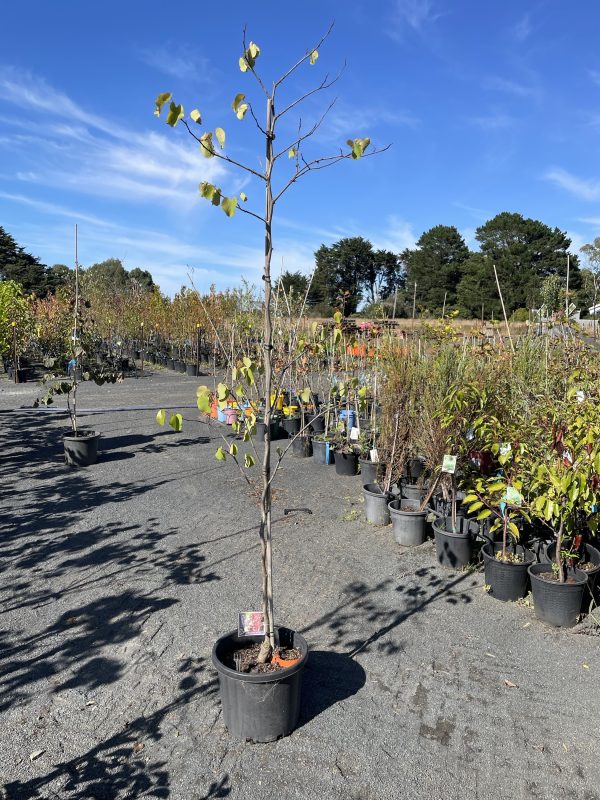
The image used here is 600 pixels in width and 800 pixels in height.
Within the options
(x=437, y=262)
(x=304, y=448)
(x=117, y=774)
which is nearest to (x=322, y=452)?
(x=304, y=448)

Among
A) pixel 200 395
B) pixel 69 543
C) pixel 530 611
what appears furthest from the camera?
pixel 69 543

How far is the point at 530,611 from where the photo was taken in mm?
3703

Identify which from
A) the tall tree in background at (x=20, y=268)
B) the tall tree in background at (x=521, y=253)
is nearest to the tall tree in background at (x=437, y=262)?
the tall tree in background at (x=521, y=253)

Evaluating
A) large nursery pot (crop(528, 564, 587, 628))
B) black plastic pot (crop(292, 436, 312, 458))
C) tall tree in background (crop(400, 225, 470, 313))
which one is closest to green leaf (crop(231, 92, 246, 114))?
large nursery pot (crop(528, 564, 587, 628))

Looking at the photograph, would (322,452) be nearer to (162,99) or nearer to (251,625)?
(251,625)

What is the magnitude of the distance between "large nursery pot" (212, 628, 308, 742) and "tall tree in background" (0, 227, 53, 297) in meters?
42.2

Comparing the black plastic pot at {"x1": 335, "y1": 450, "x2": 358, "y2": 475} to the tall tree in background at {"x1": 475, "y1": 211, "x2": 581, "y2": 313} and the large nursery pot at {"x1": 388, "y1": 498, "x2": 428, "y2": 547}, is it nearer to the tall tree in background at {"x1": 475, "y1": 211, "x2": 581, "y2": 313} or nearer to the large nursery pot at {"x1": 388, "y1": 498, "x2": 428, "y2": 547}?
the large nursery pot at {"x1": 388, "y1": 498, "x2": 428, "y2": 547}

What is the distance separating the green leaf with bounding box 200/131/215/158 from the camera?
209cm

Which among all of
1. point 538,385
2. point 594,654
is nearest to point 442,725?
point 594,654

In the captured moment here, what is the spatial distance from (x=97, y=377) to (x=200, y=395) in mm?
5817

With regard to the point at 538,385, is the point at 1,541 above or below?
below

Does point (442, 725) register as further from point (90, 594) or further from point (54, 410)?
point (54, 410)

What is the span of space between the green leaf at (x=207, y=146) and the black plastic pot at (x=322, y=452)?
5.71 m

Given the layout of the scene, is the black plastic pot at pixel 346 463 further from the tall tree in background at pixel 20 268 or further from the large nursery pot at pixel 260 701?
the tall tree in background at pixel 20 268
